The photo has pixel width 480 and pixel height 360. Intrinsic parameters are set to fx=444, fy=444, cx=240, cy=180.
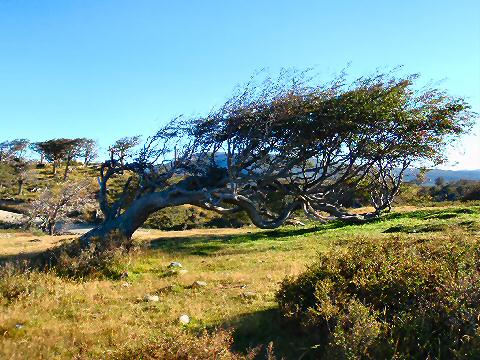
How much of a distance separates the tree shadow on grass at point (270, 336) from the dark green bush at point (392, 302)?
185mm

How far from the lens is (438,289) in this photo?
6.47m

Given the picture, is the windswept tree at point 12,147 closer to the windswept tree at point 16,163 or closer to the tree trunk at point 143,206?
the windswept tree at point 16,163

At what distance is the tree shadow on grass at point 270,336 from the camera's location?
692cm

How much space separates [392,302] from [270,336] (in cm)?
216

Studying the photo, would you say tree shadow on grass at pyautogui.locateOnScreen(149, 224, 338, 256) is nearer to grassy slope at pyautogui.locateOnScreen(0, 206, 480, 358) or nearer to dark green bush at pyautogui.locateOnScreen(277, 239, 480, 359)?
grassy slope at pyautogui.locateOnScreen(0, 206, 480, 358)

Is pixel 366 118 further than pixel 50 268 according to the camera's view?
Yes

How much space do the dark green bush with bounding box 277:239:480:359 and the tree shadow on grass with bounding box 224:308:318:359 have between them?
0.19 metres

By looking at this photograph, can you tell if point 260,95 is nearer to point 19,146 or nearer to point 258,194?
point 258,194

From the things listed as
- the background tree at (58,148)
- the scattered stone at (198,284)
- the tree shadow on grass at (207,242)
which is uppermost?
the background tree at (58,148)

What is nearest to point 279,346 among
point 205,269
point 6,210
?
point 205,269

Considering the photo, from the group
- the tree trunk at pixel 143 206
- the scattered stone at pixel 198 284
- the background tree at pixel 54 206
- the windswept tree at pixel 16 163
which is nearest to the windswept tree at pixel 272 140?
the tree trunk at pixel 143 206

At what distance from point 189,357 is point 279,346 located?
7.06 ft

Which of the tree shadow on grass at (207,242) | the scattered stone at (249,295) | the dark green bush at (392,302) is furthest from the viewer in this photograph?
the tree shadow on grass at (207,242)

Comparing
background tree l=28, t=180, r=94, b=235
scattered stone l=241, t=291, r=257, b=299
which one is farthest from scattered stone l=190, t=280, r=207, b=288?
background tree l=28, t=180, r=94, b=235
